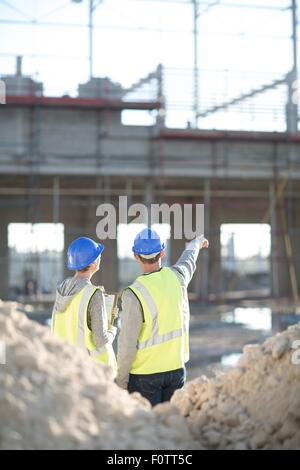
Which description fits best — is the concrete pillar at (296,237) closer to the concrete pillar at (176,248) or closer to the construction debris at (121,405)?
the concrete pillar at (176,248)

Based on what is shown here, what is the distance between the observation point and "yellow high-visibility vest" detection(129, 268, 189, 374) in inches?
147

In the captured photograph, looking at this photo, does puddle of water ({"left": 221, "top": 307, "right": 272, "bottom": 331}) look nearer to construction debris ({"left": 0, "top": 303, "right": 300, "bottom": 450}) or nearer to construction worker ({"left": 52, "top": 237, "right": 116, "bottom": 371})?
construction worker ({"left": 52, "top": 237, "right": 116, "bottom": 371})

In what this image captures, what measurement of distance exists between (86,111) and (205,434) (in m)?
14.0

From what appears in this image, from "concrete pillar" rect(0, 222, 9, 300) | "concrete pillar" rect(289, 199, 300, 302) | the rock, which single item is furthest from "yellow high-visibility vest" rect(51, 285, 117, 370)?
"concrete pillar" rect(289, 199, 300, 302)

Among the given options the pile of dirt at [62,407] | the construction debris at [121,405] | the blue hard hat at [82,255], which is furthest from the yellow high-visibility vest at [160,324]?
the pile of dirt at [62,407]

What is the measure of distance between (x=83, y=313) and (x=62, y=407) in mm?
1803

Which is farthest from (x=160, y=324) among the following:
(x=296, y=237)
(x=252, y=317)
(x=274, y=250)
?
(x=296, y=237)

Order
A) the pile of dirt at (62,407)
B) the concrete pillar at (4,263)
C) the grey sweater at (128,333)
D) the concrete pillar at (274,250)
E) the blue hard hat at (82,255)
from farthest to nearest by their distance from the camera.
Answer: the concrete pillar at (4,263)
the concrete pillar at (274,250)
the blue hard hat at (82,255)
the grey sweater at (128,333)
the pile of dirt at (62,407)

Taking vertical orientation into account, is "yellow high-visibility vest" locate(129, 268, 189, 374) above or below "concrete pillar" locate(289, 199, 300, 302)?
below

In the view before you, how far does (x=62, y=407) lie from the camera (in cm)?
200

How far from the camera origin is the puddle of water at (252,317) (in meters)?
13.8

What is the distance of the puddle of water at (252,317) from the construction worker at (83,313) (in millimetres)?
9579

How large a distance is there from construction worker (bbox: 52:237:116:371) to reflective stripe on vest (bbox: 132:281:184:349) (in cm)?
22

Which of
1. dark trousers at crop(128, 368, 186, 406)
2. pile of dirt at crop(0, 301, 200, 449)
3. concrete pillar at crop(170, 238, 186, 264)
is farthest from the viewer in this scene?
concrete pillar at crop(170, 238, 186, 264)
